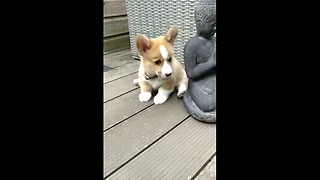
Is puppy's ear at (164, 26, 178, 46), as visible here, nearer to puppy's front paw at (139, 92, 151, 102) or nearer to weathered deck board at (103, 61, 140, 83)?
puppy's front paw at (139, 92, 151, 102)

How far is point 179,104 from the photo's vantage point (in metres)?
1.20

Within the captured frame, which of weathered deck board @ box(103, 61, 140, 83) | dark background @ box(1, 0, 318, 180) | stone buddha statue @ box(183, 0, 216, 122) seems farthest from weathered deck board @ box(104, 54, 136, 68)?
dark background @ box(1, 0, 318, 180)

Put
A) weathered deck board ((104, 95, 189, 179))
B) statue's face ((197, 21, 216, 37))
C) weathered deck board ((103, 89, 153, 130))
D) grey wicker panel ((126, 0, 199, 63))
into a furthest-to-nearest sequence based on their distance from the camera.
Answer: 1. grey wicker panel ((126, 0, 199, 63))
2. weathered deck board ((103, 89, 153, 130))
3. statue's face ((197, 21, 216, 37))
4. weathered deck board ((104, 95, 189, 179))

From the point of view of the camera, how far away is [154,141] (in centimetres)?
90

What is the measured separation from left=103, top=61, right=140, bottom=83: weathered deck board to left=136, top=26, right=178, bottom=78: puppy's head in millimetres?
469

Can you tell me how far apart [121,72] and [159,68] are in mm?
599

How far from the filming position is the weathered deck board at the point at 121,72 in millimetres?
1589

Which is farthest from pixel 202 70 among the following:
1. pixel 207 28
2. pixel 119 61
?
pixel 119 61

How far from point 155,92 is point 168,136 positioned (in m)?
0.45

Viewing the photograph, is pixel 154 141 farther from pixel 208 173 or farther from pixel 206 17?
pixel 206 17

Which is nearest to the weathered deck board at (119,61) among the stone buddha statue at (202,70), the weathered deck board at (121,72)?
the weathered deck board at (121,72)

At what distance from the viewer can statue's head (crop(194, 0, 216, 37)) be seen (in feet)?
3.01
